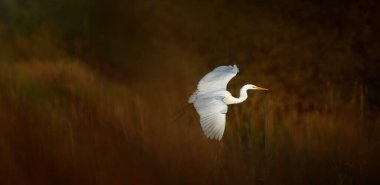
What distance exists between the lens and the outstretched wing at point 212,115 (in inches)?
48.5

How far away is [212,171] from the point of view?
4.17ft

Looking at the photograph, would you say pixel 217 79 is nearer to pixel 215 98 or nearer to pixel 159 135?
pixel 215 98

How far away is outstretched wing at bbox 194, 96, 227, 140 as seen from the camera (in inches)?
48.5

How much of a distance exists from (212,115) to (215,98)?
0.17 feet

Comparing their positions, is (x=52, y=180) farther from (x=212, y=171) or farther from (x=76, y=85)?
(x=212, y=171)

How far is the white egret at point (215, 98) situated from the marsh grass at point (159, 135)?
0.09ft

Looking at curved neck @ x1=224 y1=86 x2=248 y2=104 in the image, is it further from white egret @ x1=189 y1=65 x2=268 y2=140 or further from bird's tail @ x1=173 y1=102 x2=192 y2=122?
bird's tail @ x1=173 y1=102 x2=192 y2=122

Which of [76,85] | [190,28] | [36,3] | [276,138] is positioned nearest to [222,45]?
[190,28]

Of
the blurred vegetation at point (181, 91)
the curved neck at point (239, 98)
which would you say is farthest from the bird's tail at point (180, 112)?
the curved neck at point (239, 98)

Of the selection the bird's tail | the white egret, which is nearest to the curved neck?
the white egret

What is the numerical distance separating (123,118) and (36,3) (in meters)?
0.43

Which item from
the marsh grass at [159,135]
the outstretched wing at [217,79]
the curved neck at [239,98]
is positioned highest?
the outstretched wing at [217,79]

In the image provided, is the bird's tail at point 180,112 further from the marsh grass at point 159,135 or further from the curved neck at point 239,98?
the curved neck at point 239,98

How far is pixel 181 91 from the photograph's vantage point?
4.17 feet
